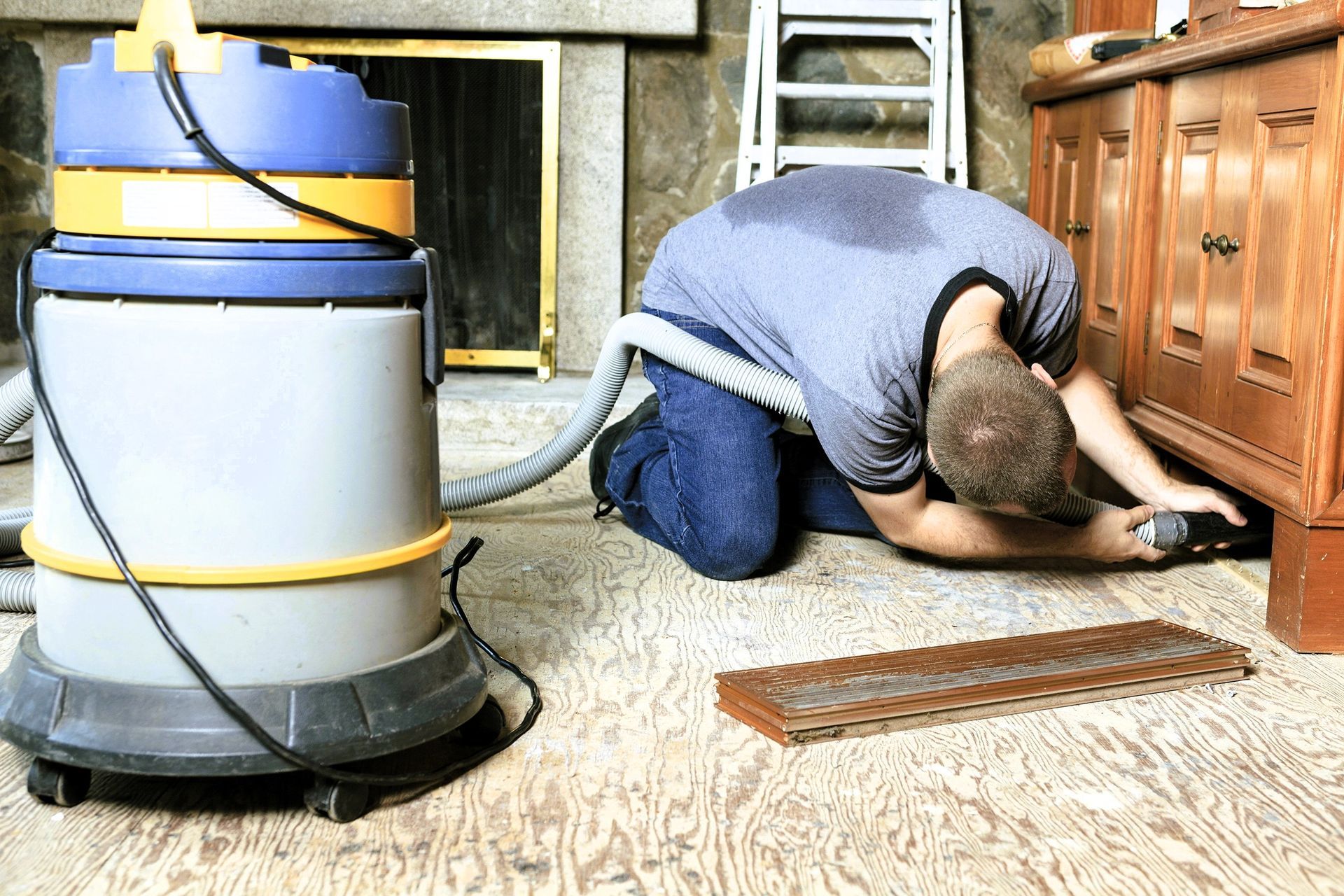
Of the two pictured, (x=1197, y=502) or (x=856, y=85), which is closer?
(x=1197, y=502)

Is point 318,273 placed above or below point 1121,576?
above

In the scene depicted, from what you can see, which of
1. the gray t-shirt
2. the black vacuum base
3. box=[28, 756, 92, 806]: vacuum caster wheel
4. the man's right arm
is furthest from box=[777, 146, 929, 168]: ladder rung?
box=[28, 756, 92, 806]: vacuum caster wheel

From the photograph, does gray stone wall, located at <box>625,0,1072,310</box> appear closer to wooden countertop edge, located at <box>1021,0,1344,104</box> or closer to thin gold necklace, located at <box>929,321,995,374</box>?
wooden countertop edge, located at <box>1021,0,1344,104</box>

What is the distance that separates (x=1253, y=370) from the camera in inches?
65.7

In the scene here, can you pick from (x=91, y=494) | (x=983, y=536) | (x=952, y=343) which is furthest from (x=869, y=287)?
(x=91, y=494)

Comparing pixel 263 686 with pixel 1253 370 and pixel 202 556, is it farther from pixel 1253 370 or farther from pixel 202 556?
pixel 1253 370

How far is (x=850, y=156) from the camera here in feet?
9.30

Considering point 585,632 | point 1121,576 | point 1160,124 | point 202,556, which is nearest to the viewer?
point 202,556

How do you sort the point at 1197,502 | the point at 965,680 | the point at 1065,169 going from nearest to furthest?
the point at 965,680
the point at 1197,502
the point at 1065,169

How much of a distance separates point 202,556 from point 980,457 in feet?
2.71

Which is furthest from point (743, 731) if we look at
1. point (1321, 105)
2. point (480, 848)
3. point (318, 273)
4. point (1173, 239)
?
point (1173, 239)

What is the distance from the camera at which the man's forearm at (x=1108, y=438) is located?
1.85m

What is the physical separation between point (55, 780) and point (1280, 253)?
1504 millimetres

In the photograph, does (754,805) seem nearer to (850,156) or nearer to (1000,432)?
(1000,432)
